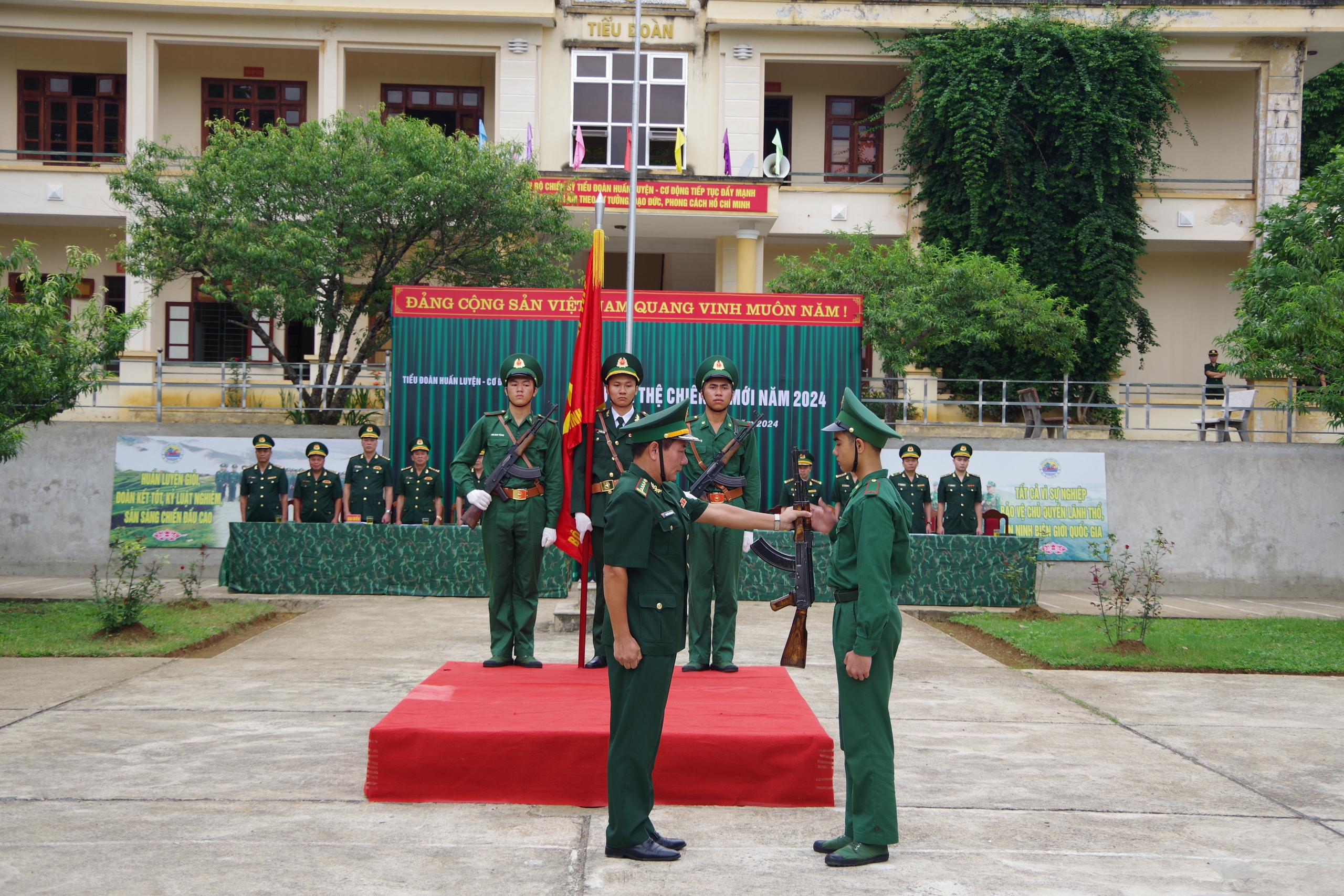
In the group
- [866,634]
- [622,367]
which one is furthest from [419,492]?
[866,634]

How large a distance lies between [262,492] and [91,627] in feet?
12.6

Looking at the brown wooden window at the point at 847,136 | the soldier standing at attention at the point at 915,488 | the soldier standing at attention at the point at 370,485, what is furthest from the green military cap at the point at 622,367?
the brown wooden window at the point at 847,136

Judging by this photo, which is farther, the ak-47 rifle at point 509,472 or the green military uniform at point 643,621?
the ak-47 rifle at point 509,472

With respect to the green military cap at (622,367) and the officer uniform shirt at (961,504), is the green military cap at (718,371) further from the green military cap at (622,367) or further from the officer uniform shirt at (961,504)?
the officer uniform shirt at (961,504)

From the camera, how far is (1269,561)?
16.4 meters

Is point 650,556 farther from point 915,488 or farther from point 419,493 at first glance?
point 915,488

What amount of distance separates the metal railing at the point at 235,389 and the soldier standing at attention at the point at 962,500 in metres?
7.34

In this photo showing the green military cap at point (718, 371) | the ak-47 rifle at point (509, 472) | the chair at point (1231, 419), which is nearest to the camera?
the ak-47 rifle at point (509, 472)

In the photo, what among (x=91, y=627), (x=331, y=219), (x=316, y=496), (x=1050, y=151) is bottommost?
(x=91, y=627)

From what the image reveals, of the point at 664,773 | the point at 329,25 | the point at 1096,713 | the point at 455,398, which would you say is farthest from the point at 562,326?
the point at 329,25

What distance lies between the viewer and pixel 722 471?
7773 mm

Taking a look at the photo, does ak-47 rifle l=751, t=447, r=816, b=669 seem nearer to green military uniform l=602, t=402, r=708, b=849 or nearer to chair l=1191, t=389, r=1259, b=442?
green military uniform l=602, t=402, r=708, b=849

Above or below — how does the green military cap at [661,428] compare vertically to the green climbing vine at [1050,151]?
below

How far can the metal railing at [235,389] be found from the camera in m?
16.9
